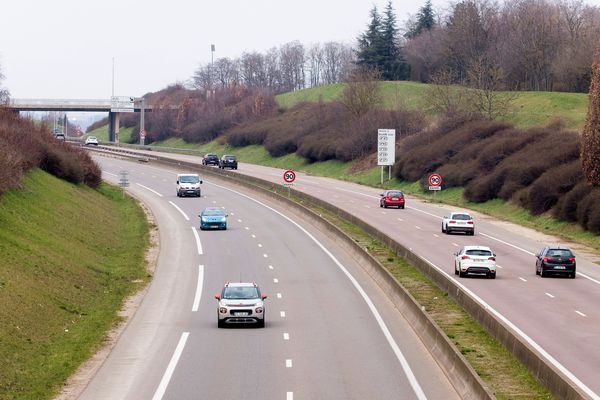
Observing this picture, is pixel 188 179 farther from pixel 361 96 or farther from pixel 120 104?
pixel 120 104

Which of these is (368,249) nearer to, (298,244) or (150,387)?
(298,244)

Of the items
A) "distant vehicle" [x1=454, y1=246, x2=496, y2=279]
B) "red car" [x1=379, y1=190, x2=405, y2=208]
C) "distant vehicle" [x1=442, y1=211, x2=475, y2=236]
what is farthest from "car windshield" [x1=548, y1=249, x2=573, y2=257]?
"red car" [x1=379, y1=190, x2=405, y2=208]

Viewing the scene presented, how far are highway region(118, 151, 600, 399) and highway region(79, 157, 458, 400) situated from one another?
3572 mm

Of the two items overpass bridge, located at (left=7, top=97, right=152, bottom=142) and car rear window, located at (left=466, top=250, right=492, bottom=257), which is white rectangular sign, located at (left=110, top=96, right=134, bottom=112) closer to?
overpass bridge, located at (left=7, top=97, right=152, bottom=142)

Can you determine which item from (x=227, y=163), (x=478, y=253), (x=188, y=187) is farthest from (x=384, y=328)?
(x=227, y=163)

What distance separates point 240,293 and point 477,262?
14.1 metres

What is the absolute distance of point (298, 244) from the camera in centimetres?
5825

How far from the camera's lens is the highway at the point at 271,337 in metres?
25.1

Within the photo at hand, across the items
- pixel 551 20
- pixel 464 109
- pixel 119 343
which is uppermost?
pixel 551 20

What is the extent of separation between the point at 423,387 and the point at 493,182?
6118 centimetres

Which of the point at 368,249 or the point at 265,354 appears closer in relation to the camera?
the point at 265,354

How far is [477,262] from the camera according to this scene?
4447 centimetres

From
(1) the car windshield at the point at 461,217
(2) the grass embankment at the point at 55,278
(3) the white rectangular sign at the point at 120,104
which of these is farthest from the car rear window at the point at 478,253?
(3) the white rectangular sign at the point at 120,104

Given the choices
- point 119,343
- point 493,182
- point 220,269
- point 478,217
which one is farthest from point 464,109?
point 119,343
